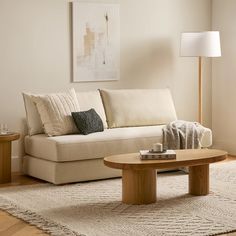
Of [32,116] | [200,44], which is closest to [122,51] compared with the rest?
[200,44]

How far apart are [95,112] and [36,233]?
2452 mm

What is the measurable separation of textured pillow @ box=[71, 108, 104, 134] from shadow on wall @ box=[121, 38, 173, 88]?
1.14 meters

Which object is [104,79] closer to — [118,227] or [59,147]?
[59,147]

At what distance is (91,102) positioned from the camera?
6980mm

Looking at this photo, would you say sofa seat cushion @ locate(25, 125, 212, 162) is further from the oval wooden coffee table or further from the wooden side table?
the oval wooden coffee table

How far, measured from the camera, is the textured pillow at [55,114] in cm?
648

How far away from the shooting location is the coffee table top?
16.9 feet

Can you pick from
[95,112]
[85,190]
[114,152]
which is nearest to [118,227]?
[85,190]

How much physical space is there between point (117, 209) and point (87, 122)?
5.15 ft

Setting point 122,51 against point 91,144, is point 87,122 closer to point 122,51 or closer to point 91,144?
point 91,144

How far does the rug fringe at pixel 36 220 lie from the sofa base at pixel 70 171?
2.43 ft

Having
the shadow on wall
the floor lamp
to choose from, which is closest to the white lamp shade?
the floor lamp

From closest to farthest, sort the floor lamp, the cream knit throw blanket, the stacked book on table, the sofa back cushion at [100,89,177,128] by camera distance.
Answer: the stacked book on table → the cream knit throw blanket → the sofa back cushion at [100,89,177,128] → the floor lamp

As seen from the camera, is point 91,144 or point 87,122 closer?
point 91,144
